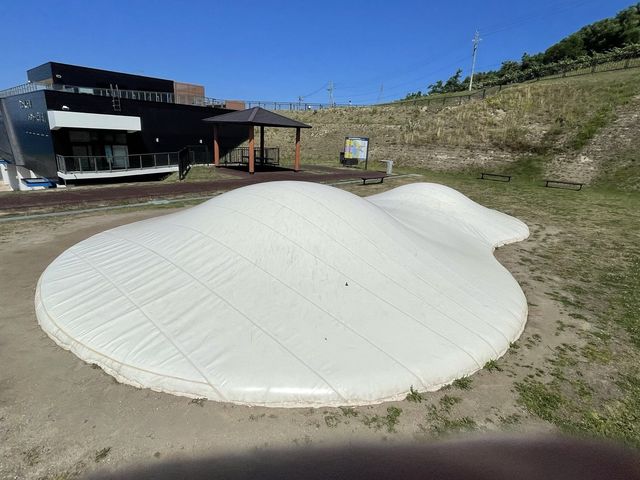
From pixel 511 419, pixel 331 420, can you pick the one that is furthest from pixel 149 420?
pixel 511 419

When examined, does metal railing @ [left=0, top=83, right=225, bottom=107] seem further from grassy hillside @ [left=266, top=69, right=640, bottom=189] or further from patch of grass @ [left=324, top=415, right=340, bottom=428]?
patch of grass @ [left=324, top=415, right=340, bottom=428]

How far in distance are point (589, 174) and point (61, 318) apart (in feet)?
92.5

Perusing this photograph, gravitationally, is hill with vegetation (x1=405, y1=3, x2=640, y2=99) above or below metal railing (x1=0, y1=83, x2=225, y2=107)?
above

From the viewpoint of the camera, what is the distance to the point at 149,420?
11.7 feet

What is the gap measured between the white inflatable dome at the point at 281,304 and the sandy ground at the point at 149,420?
172 mm

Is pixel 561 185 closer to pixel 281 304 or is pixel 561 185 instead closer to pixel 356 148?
pixel 356 148

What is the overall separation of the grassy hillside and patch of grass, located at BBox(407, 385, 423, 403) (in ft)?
81.5

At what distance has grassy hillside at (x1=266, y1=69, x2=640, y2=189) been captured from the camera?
938 inches

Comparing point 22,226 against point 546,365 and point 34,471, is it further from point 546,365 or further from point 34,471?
point 546,365

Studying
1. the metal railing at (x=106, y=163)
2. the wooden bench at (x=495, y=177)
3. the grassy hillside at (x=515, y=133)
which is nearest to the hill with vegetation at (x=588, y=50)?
the grassy hillside at (x=515, y=133)

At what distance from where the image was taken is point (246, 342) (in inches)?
174

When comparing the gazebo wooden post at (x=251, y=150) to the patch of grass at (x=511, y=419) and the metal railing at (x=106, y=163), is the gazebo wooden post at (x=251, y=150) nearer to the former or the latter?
the metal railing at (x=106, y=163)

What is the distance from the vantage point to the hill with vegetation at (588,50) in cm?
3925

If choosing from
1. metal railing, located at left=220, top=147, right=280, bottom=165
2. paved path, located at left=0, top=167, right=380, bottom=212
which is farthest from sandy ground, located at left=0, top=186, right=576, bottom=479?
metal railing, located at left=220, top=147, right=280, bottom=165
